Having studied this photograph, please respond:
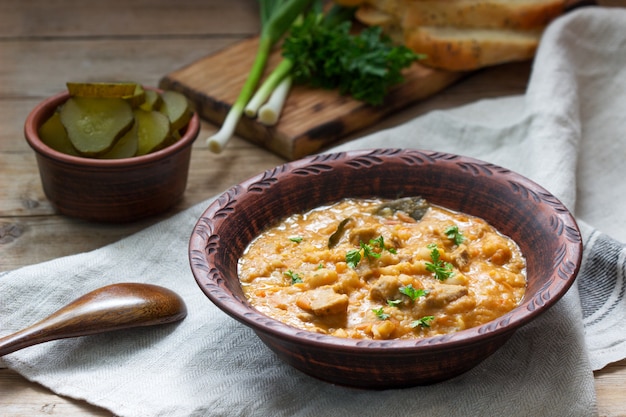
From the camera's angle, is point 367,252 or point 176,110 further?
point 176,110

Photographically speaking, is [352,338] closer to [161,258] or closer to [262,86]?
[161,258]

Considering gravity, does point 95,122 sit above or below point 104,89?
below

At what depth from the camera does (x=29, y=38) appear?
531 cm

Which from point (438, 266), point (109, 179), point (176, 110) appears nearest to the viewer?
point (438, 266)

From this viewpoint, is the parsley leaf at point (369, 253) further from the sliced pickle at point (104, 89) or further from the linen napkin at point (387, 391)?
the sliced pickle at point (104, 89)

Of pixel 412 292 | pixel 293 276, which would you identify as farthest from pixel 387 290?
pixel 293 276

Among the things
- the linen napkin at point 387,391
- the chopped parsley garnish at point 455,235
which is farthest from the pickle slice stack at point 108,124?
the chopped parsley garnish at point 455,235

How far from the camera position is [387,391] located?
2.63 metres

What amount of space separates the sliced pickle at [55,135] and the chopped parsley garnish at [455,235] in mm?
1610

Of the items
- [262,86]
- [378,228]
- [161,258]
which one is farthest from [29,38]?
[378,228]

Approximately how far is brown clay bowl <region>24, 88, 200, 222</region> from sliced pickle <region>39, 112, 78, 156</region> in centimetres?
4

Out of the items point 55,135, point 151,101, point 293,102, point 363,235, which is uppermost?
point 363,235

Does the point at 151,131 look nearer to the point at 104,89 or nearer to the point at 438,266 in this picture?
the point at 104,89

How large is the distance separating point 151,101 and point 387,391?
5.81 feet
